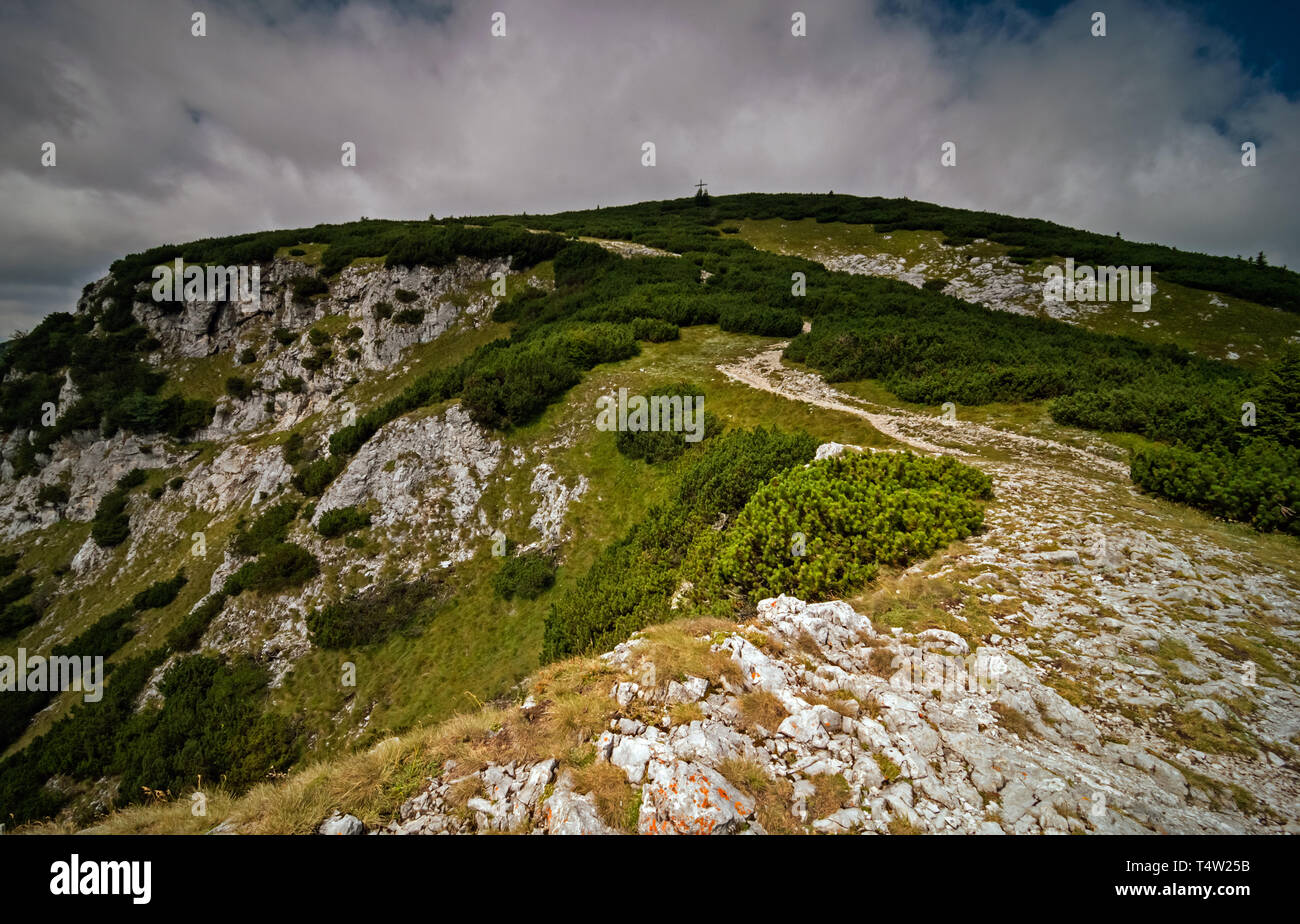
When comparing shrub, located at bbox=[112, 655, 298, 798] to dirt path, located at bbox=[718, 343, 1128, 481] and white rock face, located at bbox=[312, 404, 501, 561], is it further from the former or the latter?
dirt path, located at bbox=[718, 343, 1128, 481]

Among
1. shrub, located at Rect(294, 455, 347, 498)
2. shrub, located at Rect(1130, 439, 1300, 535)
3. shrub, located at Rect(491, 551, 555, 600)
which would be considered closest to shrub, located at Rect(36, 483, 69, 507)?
shrub, located at Rect(294, 455, 347, 498)

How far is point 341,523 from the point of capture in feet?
87.9

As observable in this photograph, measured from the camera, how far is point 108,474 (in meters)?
47.0

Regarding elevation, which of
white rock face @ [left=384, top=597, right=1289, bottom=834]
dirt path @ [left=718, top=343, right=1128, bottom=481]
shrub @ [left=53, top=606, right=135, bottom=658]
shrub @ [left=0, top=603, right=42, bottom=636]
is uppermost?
dirt path @ [left=718, top=343, right=1128, bottom=481]

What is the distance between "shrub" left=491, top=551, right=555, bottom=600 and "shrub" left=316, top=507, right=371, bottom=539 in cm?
994

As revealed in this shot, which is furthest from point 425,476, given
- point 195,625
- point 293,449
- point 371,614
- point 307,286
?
point 307,286

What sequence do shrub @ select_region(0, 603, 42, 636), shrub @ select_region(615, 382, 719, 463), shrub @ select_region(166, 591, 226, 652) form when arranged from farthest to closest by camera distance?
shrub @ select_region(0, 603, 42, 636) → shrub @ select_region(166, 591, 226, 652) → shrub @ select_region(615, 382, 719, 463)

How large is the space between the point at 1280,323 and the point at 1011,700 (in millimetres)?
54893

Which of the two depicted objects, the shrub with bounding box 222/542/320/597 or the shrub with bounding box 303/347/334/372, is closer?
the shrub with bounding box 222/542/320/597

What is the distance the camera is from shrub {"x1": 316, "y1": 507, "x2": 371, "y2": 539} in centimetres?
2672

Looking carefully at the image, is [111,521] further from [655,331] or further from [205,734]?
[655,331]

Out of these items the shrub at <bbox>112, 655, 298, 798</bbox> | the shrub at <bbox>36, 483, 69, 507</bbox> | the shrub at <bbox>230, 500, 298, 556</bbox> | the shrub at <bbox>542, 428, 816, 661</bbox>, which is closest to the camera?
the shrub at <bbox>542, 428, 816, 661</bbox>
